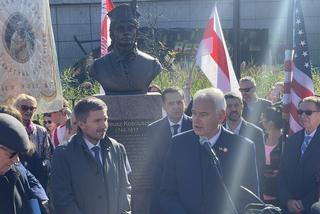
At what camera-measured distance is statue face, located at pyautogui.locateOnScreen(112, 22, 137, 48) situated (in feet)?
21.0

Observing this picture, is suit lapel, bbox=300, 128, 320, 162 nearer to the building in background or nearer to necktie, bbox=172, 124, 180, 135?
necktie, bbox=172, 124, 180, 135

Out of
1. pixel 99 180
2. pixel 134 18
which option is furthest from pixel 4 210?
pixel 134 18

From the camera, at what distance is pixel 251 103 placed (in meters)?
8.52

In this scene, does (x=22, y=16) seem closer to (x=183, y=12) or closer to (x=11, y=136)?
(x=11, y=136)

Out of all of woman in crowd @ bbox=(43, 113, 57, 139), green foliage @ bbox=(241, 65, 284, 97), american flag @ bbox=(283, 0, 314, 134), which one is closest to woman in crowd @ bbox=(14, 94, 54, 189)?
woman in crowd @ bbox=(43, 113, 57, 139)

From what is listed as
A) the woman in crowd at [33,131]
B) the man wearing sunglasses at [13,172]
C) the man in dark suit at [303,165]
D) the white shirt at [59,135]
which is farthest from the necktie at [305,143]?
the white shirt at [59,135]

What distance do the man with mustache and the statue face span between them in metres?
1.51

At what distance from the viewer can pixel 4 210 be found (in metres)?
3.87

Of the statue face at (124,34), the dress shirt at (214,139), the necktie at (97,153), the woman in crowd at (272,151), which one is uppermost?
the statue face at (124,34)

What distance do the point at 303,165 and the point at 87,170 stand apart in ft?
7.45

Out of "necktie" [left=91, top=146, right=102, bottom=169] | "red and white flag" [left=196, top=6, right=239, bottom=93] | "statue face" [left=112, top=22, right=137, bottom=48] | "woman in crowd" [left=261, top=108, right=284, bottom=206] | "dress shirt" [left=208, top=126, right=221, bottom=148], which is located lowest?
"woman in crowd" [left=261, top=108, right=284, bottom=206]

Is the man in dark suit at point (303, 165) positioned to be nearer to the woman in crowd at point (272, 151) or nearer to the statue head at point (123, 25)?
the woman in crowd at point (272, 151)

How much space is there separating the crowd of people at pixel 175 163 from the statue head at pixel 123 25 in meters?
0.67

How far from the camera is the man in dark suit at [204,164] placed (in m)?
4.47
